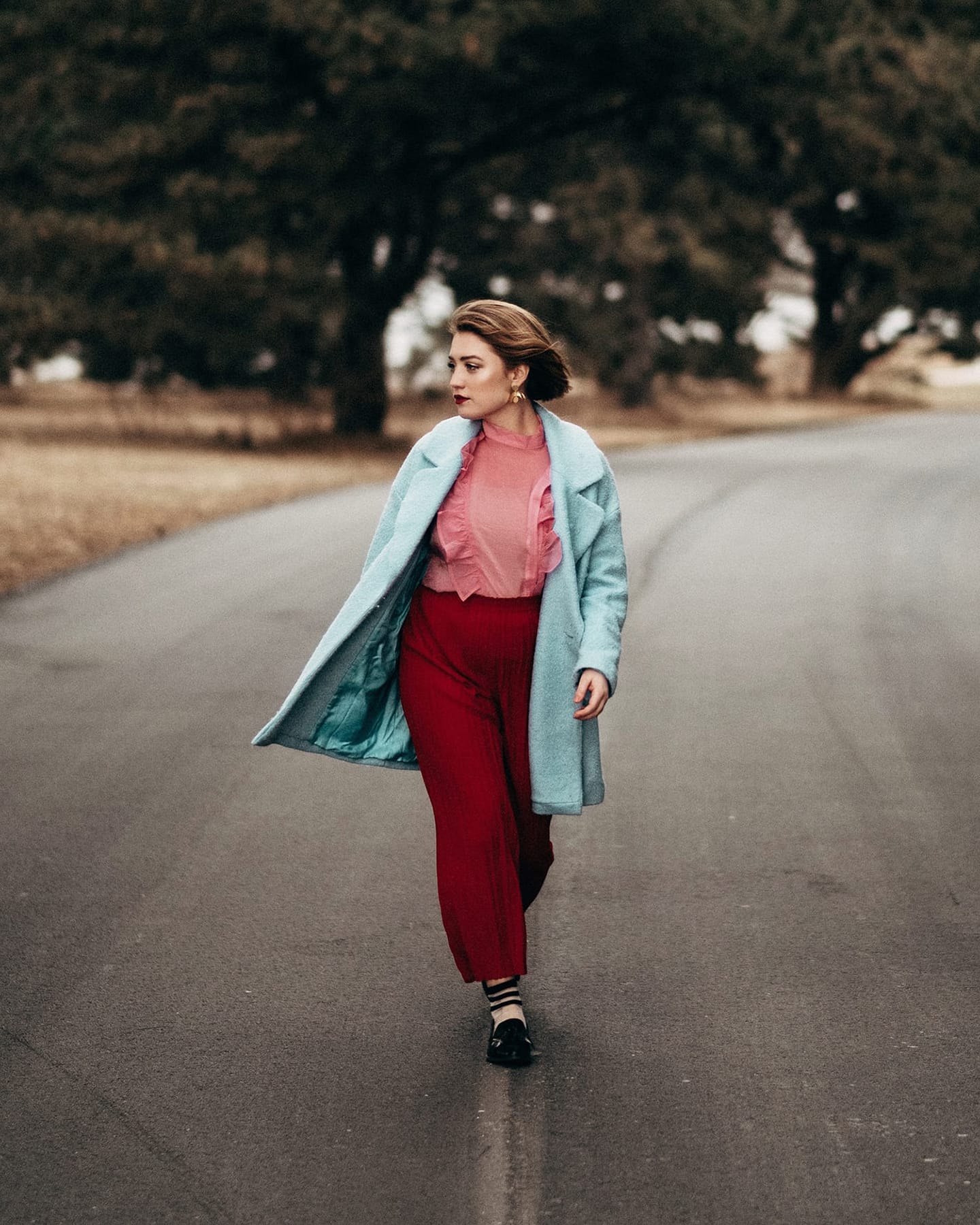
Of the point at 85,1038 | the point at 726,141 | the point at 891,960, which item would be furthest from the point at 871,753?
the point at 726,141

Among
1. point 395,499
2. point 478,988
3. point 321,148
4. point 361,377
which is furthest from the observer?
point 361,377

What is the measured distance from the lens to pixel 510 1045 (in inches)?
159

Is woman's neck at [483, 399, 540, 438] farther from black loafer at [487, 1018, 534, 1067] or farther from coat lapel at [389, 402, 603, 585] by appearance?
black loafer at [487, 1018, 534, 1067]

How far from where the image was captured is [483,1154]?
11.7 feet

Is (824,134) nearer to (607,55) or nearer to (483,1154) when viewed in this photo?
(607,55)

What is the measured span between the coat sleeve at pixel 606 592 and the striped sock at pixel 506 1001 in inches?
29.0

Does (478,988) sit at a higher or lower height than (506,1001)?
lower

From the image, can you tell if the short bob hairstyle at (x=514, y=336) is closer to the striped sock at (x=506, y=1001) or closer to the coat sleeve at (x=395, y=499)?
the coat sleeve at (x=395, y=499)

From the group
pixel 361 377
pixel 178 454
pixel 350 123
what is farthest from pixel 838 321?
pixel 178 454

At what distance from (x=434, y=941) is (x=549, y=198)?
37.0m

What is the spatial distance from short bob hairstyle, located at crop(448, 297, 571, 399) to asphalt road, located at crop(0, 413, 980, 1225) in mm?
1603

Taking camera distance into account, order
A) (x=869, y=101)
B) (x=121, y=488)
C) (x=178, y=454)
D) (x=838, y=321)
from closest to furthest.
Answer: (x=121, y=488), (x=869, y=101), (x=178, y=454), (x=838, y=321)

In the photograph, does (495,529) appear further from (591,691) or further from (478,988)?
(478,988)

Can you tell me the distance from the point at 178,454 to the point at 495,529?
23.2 m
